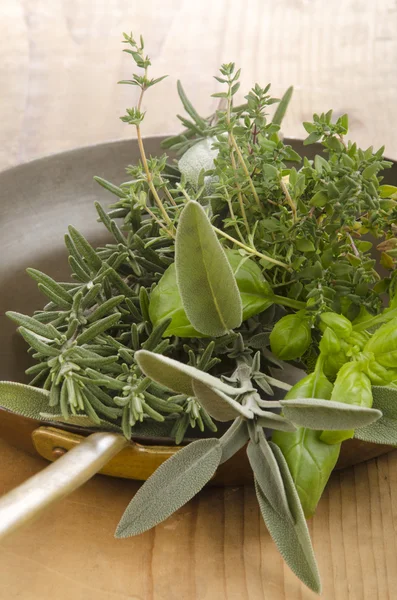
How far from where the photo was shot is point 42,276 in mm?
482

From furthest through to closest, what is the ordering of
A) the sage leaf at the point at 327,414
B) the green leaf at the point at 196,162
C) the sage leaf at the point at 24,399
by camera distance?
the green leaf at the point at 196,162 < the sage leaf at the point at 24,399 < the sage leaf at the point at 327,414

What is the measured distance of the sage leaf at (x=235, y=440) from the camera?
1.38 ft

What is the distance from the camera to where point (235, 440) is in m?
0.42

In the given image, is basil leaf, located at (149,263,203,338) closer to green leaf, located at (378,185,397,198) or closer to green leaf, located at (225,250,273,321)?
green leaf, located at (225,250,273,321)

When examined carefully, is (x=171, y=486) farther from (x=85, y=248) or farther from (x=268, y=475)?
(x=85, y=248)

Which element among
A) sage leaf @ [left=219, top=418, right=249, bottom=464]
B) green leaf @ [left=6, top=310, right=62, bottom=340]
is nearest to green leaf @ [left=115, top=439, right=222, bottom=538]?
sage leaf @ [left=219, top=418, right=249, bottom=464]

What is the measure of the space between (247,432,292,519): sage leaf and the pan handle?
0.09 meters

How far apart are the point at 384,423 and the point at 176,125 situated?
2.02 feet

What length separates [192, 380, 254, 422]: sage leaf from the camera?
0.35 metres

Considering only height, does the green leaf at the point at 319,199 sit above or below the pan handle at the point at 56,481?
above

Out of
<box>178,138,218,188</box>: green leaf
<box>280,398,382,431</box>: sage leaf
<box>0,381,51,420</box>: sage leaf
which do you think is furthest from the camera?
<box>178,138,218,188</box>: green leaf

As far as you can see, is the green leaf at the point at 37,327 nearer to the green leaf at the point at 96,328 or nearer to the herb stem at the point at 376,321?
the green leaf at the point at 96,328

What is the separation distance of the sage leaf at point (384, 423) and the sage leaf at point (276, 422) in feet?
0.16

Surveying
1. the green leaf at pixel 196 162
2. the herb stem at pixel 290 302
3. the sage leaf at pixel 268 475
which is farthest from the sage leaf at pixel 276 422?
the green leaf at pixel 196 162
